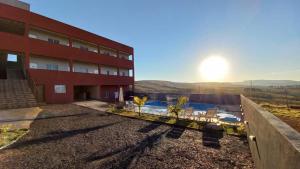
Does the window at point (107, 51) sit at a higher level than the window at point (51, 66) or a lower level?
higher

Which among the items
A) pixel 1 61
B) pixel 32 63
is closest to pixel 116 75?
pixel 32 63

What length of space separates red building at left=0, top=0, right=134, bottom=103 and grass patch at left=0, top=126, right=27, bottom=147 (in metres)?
10.7

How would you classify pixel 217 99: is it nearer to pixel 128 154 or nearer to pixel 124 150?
pixel 124 150

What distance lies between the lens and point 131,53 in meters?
35.6

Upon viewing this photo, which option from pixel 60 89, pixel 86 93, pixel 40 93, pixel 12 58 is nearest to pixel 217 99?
pixel 86 93

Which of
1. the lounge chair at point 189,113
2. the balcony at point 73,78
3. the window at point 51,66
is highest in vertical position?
the window at point 51,66

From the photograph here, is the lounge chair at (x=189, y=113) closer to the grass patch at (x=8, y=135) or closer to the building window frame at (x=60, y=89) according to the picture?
the grass patch at (x=8, y=135)

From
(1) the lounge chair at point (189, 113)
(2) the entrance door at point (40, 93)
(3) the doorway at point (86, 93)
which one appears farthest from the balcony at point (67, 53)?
(1) the lounge chair at point (189, 113)

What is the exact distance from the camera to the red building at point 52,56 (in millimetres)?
18188

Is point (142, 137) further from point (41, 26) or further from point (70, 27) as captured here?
point (70, 27)

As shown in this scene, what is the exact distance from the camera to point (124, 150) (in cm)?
654

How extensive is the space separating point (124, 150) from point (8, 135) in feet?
18.7

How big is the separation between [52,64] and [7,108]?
9052mm

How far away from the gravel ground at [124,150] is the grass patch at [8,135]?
0.35 m
